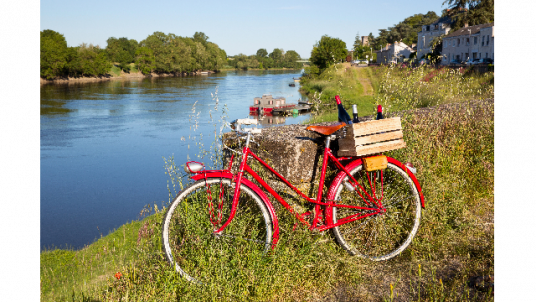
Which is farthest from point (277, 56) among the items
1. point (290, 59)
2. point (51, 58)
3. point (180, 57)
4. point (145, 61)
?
point (51, 58)

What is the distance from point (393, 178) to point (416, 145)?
0.68 m

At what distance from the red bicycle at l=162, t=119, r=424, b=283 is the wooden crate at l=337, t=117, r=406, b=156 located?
3.7 inches

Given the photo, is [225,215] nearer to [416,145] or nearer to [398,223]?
[398,223]

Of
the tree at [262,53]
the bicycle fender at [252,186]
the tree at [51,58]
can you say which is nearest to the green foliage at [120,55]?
the tree at [51,58]

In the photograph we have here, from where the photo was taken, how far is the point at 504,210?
10.2 feet

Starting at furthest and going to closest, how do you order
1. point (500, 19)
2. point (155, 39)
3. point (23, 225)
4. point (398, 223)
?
point (155, 39) < point (500, 19) < point (398, 223) < point (23, 225)

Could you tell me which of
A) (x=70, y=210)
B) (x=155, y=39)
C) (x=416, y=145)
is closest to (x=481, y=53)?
(x=70, y=210)

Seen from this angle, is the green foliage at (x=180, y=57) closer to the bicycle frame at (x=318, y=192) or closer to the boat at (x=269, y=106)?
the boat at (x=269, y=106)

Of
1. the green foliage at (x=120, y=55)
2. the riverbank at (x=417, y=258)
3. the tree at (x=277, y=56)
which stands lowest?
the riverbank at (x=417, y=258)

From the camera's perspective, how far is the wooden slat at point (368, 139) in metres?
2.90

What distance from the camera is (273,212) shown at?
272 centimetres

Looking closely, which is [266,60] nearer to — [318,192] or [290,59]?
[290,59]

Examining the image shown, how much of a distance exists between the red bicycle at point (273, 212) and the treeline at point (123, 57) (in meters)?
71.3

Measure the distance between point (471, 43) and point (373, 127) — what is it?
186ft
